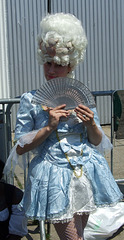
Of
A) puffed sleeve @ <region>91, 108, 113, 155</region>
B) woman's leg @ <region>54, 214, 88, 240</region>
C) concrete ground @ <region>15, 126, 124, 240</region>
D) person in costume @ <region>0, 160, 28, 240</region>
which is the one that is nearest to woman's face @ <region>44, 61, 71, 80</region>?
puffed sleeve @ <region>91, 108, 113, 155</region>

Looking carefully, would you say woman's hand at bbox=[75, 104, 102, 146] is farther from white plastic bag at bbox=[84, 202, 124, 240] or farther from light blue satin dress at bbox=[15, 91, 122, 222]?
white plastic bag at bbox=[84, 202, 124, 240]

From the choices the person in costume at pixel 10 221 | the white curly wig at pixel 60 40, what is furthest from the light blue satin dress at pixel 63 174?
the person in costume at pixel 10 221

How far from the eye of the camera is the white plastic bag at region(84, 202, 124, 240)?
→ 305 cm

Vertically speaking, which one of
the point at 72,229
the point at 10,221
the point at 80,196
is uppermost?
the point at 80,196

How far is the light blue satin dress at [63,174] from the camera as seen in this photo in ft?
6.01

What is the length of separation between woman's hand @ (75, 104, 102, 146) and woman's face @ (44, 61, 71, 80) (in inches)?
8.8

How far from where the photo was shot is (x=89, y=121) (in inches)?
73.8

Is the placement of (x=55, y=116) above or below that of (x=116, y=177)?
above

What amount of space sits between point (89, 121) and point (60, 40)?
47 cm

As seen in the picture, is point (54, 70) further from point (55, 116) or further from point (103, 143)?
point (103, 143)

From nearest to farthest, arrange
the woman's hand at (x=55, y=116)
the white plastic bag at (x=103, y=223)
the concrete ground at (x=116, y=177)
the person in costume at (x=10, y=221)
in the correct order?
the woman's hand at (x=55, y=116), the person in costume at (x=10, y=221), the white plastic bag at (x=103, y=223), the concrete ground at (x=116, y=177)

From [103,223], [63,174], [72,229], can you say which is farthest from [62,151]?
[103,223]

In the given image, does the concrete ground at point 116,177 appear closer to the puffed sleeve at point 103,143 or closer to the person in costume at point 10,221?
the person in costume at point 10,221

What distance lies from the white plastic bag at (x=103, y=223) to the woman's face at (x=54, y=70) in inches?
63.5
